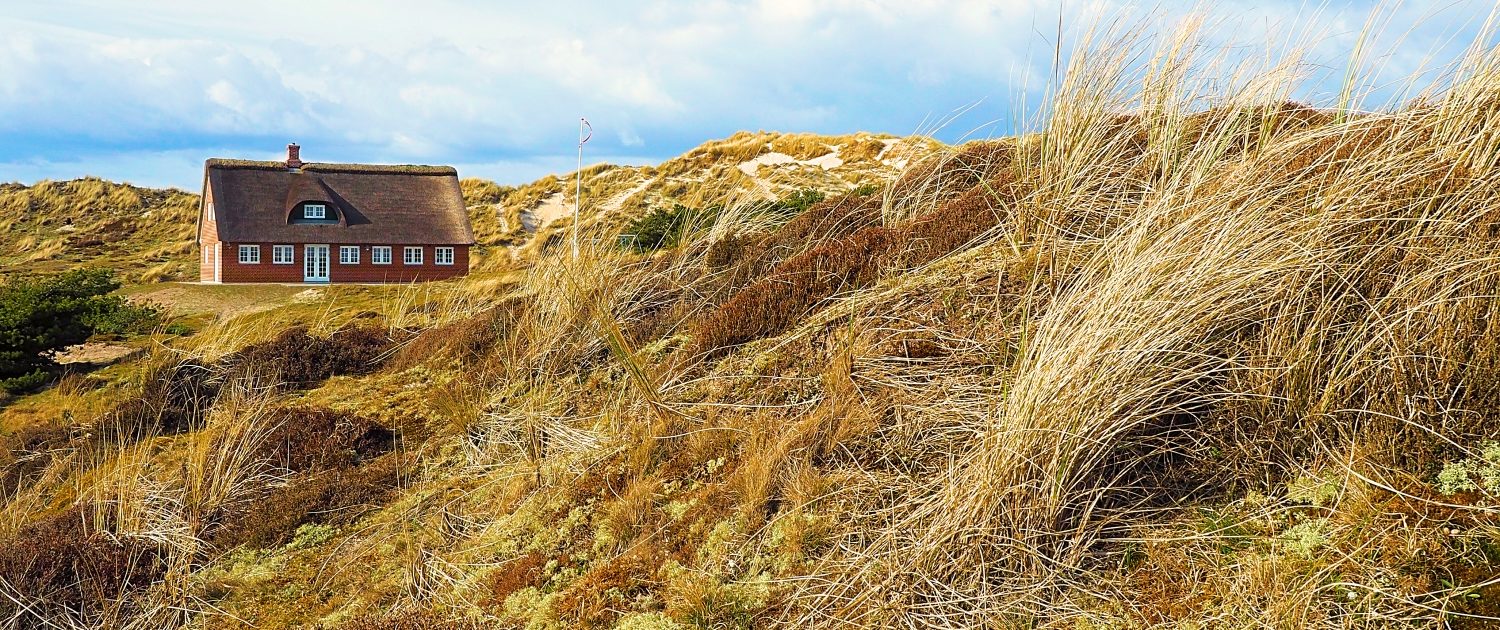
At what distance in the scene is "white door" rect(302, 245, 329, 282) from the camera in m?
37.7

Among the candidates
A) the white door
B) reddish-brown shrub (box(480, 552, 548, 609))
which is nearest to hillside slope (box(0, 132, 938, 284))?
the white door

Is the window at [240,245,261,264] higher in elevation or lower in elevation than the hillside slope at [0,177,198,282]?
lower

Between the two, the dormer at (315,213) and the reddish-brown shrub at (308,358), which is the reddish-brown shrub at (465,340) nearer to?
the reddish-brown shrub at (308,358)

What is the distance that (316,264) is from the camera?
37969mm

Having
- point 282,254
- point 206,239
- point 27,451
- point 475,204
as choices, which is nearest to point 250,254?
point 282,254

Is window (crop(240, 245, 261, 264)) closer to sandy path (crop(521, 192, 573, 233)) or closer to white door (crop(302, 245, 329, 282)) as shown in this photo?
white door (crop(302, 245, 329, 282))

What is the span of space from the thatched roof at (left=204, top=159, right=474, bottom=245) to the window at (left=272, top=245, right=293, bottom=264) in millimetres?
424

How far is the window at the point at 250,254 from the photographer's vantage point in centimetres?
3669

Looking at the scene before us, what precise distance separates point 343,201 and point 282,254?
2.99 m

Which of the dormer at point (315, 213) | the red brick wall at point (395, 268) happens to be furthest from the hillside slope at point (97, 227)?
the red brick wall at point (395, 268)

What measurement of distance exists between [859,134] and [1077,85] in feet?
113

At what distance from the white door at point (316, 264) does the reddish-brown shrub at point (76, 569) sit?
111 feet

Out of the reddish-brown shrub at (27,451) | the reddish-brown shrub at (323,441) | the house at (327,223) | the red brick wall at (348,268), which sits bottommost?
the reddish-brown shrub at (27,451)

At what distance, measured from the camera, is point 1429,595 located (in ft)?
10.4
